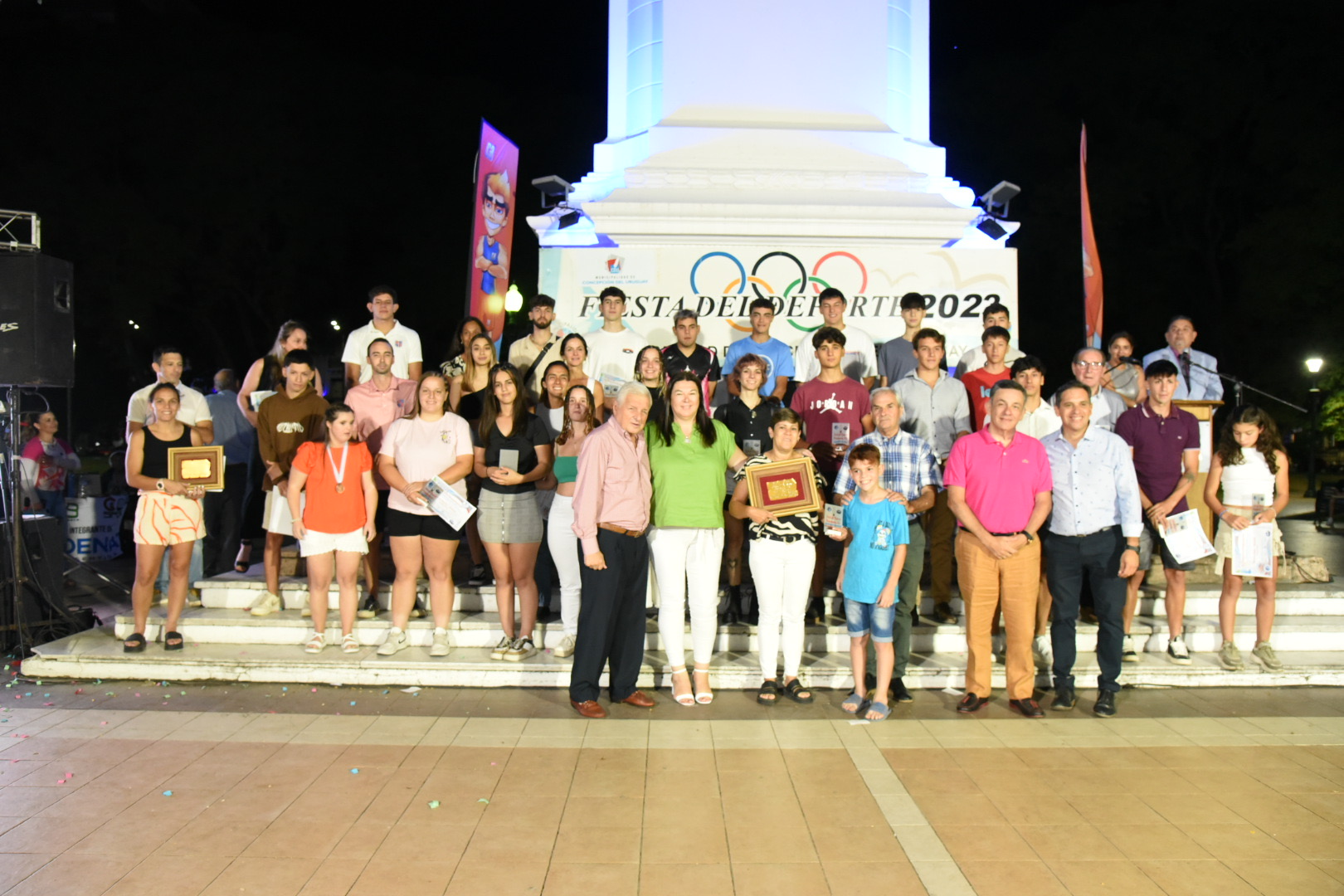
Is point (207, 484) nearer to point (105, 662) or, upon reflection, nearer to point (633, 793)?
point (105, 662)

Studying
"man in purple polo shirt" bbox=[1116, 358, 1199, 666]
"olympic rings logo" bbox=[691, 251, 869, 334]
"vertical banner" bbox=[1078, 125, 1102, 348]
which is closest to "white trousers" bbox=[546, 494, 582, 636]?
"man in purple polo shirt" bbox=[1116, 358, 1199, 666]

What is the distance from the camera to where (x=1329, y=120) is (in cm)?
2372

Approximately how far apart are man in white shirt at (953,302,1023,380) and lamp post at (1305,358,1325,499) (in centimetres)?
1159

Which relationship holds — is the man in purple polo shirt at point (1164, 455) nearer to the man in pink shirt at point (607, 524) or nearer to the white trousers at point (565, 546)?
the man in pink shirt at point (607, 524)

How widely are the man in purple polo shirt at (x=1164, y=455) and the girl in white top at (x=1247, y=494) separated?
0.70 feet

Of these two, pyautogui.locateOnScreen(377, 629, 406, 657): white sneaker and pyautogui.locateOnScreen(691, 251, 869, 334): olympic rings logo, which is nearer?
pyautogui.locateOnScreen(377, 629, 406, 657): white sneaker

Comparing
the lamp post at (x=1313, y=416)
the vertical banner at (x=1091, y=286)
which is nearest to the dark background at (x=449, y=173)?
the lamp post at (x=1313, y=416)

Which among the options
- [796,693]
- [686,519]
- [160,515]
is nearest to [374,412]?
[160,515]

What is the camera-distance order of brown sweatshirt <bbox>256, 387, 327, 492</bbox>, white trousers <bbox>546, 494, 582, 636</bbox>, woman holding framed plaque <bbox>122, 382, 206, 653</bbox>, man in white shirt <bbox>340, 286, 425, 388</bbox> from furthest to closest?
man in white shirt <bbox>340, 286, 425, 388</bbox>
brown sweatshirt <bbox>256, 387, 327, 492</bbox>
woman holding framed plaque <bbox>122, 382, 206, 653</bbox>
white trousers <bbox>546, 494, 582, 636</bbox>

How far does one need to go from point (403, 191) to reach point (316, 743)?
2595cm

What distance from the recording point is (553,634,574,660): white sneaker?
21.9 ft

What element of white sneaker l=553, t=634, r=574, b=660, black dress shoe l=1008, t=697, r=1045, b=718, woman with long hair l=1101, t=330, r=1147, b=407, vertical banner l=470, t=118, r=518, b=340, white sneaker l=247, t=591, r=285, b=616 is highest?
vertical banner l=470, t=118, r=518, b=340

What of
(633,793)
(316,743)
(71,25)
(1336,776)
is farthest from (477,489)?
(71,25)

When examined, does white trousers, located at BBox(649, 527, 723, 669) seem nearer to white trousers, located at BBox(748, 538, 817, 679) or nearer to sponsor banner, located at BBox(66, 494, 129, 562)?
white trousers, located at BBox(748, 538, 817, 679)
